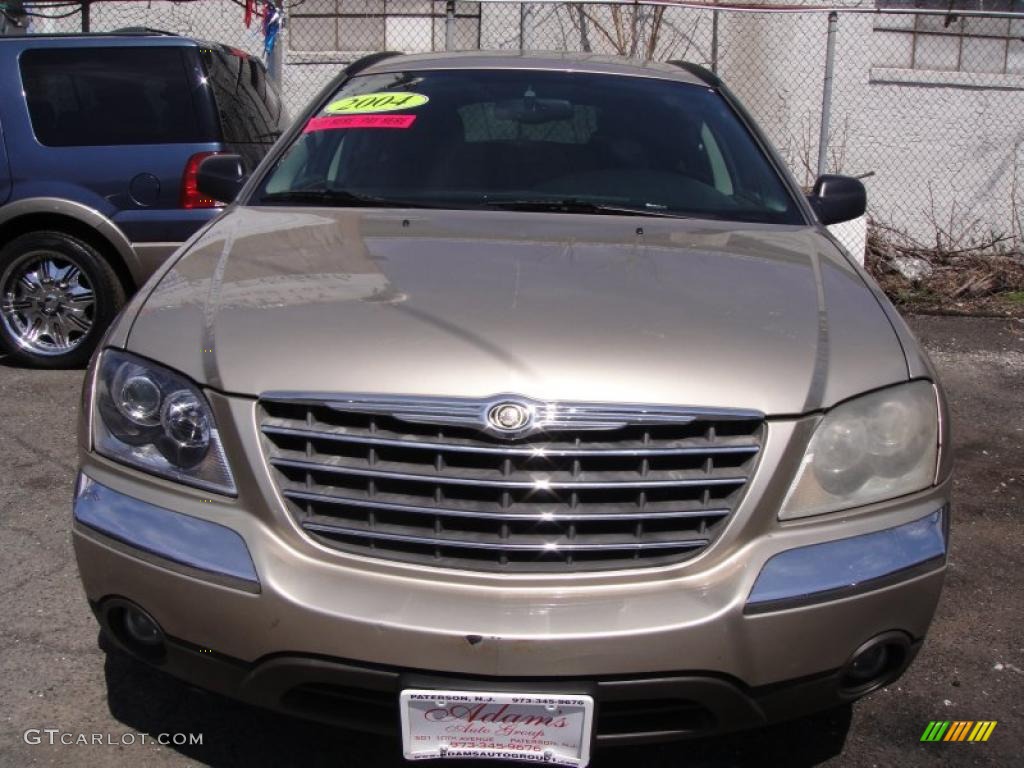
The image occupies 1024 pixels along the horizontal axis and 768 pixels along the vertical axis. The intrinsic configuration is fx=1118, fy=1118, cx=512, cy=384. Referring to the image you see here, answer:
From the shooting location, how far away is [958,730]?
3012mm

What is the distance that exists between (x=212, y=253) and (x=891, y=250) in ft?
24.7

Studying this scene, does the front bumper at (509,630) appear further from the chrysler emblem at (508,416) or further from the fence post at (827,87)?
the fence post at (827,87)

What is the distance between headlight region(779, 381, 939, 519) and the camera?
236cm

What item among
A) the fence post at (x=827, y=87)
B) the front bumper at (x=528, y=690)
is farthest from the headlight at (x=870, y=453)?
the fence post at (x=827, y=87)

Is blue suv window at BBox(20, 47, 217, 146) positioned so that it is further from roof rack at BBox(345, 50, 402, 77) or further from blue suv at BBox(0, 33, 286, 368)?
roof rack at BBox(345, 50, 402, 77)

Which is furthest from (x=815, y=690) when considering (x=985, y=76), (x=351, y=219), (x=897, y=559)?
(x=985, y=76)

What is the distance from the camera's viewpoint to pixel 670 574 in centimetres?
230

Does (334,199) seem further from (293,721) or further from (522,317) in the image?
(293,721)

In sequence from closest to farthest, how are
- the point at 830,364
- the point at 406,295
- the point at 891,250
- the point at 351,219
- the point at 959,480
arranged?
1. the point at 830,364
2. the point at 406,295
3. the point at 351,219
4. the point at 959,480
5. the point at 891,250

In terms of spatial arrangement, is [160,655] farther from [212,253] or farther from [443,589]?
[212,253]

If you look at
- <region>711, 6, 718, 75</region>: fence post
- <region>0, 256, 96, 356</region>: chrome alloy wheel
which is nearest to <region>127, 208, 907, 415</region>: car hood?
<region>0, 256, 96, 356</region>: chrome alloy wheel

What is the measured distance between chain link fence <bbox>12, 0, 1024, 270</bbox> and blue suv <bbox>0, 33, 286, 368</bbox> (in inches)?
146

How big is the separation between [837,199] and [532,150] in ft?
3.70

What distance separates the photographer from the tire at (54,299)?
6270 millimetres
